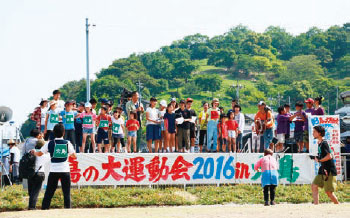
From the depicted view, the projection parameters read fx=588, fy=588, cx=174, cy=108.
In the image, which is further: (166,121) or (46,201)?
(166,121)

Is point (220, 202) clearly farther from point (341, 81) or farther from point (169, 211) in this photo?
point (341, 81)

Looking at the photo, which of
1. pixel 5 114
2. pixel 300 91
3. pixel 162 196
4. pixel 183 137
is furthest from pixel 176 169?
pixel 300 91

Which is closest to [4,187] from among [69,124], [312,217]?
[69,124]

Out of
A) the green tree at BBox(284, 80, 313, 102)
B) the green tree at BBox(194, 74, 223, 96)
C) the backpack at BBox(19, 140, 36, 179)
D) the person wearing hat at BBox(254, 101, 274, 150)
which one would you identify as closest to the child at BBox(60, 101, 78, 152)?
the backpack at BBox(19, 140, 36, 179)

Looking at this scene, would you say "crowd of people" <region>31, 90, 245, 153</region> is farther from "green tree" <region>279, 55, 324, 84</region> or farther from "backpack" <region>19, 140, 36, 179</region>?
"green tree" <region>279, 55, 324, 84</region>

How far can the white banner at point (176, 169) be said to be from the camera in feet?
54.6

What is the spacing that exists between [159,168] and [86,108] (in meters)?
2.77

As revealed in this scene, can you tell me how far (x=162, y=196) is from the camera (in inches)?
640

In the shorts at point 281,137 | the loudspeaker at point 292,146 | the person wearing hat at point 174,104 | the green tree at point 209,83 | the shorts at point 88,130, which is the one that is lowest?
the loudspeaker at point 292,146

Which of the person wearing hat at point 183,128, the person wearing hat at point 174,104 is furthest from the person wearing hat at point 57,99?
the person wearing hat at point 183,128

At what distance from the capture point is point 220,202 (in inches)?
635

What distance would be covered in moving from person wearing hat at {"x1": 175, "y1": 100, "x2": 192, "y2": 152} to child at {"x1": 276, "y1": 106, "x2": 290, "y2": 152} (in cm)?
271

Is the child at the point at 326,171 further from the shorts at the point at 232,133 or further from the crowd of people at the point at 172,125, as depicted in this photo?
the shorts at the point at 232,133

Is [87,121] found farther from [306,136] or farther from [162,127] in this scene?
[306,136]
